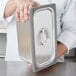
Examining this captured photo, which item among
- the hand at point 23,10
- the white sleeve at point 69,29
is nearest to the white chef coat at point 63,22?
the white sleeve at point 69,29

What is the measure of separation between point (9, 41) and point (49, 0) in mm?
238

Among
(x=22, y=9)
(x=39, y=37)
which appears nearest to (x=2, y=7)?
(x=22, y=9)

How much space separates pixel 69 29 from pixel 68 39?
0.15 feet

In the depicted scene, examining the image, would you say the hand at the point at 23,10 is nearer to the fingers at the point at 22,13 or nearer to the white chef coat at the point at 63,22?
the fingers at the point at 22,13

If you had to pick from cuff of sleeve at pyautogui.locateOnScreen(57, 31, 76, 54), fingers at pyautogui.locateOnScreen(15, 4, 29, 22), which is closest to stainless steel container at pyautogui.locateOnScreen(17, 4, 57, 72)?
fingers at pyautogui.locateOnScreen(15, 4, 29, 22)

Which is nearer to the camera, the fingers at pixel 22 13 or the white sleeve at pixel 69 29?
the fingers at pixel 22 13

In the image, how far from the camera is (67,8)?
1.00 metres

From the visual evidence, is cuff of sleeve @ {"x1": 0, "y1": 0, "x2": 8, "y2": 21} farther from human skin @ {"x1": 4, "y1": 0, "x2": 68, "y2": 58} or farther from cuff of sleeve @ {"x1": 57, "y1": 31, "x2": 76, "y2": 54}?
cuff of sleeve @ {"x1": 57, "y1": 31, "x2": 76, "y2": 54}

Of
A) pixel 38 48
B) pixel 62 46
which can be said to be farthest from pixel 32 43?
pixel 62 46

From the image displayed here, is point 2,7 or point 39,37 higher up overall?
point 2,7

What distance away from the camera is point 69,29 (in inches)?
39.9

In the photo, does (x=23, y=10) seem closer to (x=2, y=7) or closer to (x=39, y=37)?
(x=39, y=37)

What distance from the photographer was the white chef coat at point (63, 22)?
3.22ft

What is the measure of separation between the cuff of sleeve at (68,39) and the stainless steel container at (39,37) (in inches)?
8.7
